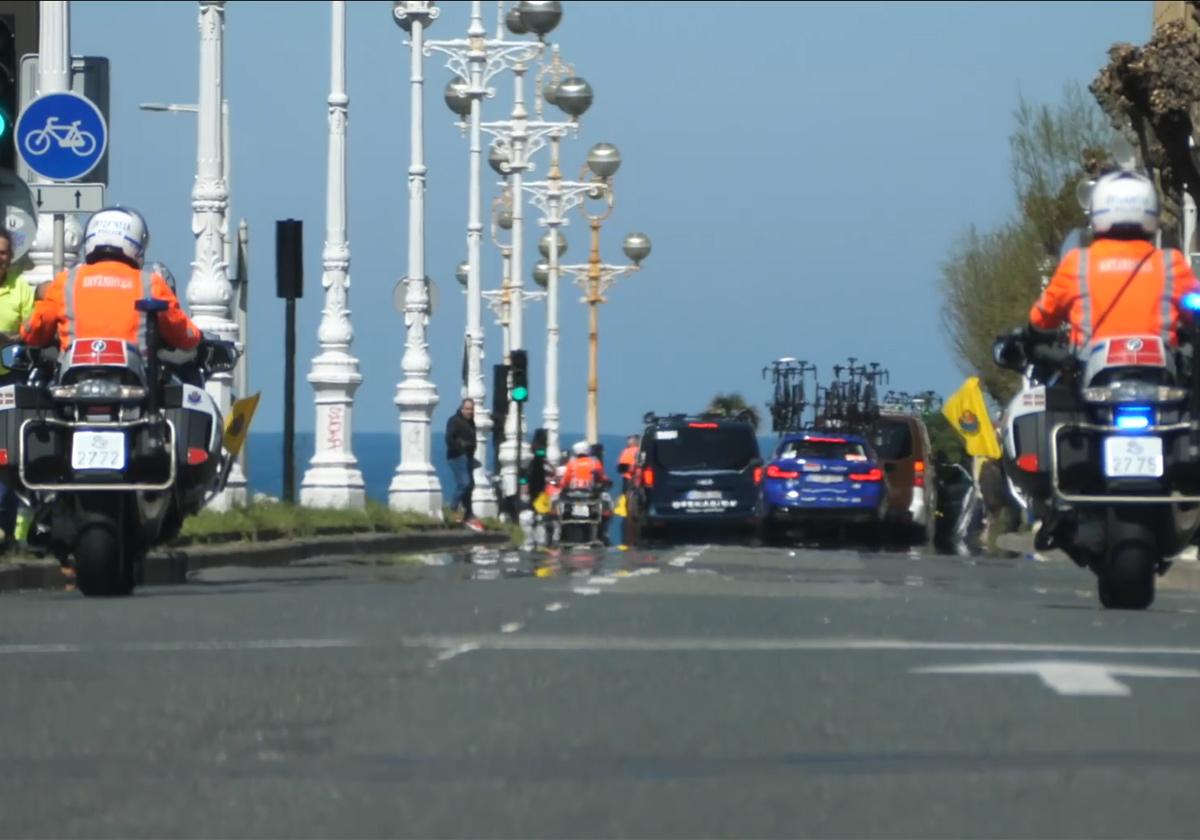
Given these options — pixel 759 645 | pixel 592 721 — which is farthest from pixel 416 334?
pixel 592 721

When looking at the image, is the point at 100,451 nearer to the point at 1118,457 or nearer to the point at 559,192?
the point at 1118,457

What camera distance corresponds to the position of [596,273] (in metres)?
61.1

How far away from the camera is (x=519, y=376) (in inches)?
1844

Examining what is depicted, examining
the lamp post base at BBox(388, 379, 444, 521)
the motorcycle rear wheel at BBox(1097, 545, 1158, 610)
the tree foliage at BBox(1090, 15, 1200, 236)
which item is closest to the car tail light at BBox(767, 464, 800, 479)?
the lamp post base at BBox(388, 379, 444, 521)

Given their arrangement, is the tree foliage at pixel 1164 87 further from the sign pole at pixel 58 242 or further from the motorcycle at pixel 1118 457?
the motorcycle at pixel 1118 457

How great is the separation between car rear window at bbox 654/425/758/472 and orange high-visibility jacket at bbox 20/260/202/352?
2754 centimetres

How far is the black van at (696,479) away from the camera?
42438 mm

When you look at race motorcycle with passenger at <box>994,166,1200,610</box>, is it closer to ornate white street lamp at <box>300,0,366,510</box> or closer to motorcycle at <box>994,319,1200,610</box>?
motorcycle at <box>994,319,1200,610</box>

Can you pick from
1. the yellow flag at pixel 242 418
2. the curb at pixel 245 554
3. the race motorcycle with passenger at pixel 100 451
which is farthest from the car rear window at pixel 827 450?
the race motorcycle with passenger at pixel 100 451

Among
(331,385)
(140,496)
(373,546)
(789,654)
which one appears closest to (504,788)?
(789,654)

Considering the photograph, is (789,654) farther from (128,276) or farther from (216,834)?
(128,276)

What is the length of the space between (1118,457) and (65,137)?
923cm

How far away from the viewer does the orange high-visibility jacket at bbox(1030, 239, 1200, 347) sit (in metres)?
14.4

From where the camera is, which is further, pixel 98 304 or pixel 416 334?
pixel 416 334
